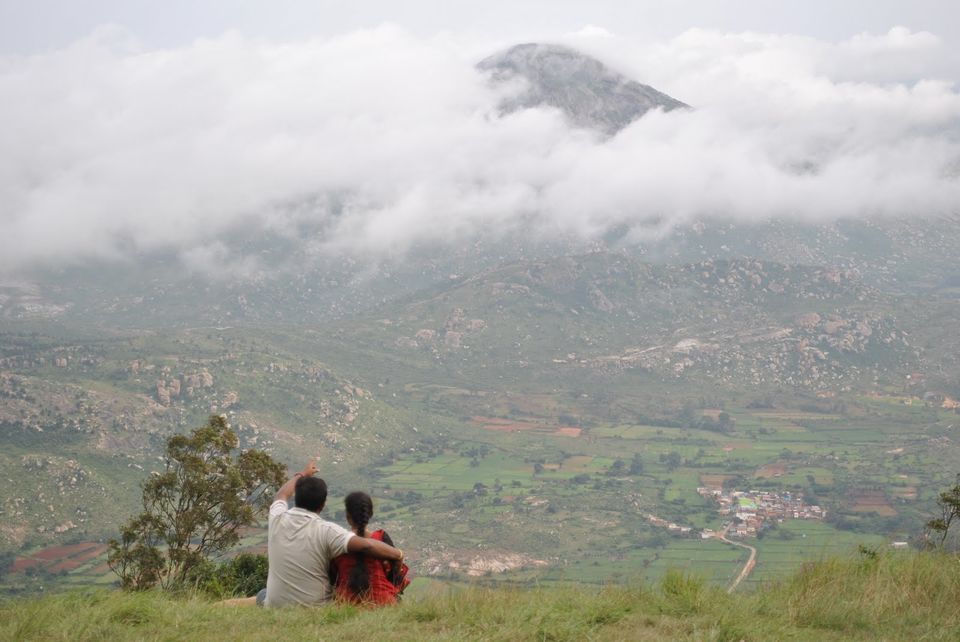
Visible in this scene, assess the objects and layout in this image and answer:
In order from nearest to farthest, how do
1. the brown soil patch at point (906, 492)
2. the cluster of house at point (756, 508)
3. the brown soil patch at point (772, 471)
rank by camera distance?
the cluster of house at point (756, 508), the brown soil patch at point (906, 492), the brown soil patch at point (772, 471)

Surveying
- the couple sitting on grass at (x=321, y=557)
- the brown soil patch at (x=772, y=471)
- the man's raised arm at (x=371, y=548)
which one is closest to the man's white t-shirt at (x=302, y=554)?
the couple sitting on grass at (x=321, y=557)

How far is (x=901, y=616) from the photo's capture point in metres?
8.80

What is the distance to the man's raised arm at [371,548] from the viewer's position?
8.91 metres

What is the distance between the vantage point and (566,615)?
8375 mm

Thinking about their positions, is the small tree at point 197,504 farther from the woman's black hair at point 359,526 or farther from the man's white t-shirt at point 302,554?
the woman's black hair at point 359,526

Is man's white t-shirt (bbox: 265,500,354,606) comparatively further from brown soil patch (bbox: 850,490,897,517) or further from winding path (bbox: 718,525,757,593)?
brown soil patch (bbox: 850,490,897,517)

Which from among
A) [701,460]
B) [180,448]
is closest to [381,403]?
[701,460]

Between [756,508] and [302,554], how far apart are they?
8807 centimetres

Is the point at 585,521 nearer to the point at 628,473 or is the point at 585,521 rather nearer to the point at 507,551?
the point at 507,551

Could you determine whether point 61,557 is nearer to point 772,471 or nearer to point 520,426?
point 772,471

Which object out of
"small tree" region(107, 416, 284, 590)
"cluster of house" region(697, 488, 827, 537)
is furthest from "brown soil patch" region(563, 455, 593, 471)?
"small tree" region(107, 416, 284, 590)

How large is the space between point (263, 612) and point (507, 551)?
2593 inches

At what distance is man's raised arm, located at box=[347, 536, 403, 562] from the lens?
8.91 meters

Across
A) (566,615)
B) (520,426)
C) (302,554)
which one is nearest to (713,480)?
(520,426)
